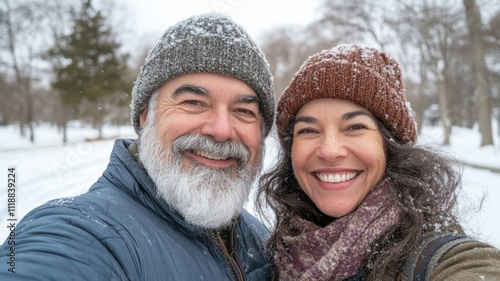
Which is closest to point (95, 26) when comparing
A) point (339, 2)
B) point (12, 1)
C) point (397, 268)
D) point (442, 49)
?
point (12, 1)

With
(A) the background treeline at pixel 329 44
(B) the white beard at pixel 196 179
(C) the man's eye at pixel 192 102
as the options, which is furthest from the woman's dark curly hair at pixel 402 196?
(A) the background treeline at pixel 329 44

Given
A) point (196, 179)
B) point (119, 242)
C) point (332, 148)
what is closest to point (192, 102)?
point (196, 179)

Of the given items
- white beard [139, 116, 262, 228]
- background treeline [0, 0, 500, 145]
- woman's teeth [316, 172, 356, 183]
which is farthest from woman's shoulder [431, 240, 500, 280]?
background treeline [0, 0, 500, 145]

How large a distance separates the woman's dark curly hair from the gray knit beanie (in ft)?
1.61

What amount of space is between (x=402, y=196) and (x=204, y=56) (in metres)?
1.33

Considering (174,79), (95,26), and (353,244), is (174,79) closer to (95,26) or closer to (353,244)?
(353,244)

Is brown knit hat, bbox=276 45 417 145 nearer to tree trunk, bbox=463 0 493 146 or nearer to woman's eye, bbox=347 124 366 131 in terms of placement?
woman's eye, bbox=347 124 366 131

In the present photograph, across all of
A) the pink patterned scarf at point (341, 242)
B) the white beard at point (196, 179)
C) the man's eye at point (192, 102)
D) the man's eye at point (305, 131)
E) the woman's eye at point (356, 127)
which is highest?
the man's eye at point (192, 102)

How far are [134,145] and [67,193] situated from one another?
21.4 feet

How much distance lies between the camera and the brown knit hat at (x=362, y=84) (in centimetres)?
184

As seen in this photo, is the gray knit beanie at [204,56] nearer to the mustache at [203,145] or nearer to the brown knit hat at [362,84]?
→ the brown knit hat at [362,84]

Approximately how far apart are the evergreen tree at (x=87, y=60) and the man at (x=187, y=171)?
21.4 meters

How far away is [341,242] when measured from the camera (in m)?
1.63

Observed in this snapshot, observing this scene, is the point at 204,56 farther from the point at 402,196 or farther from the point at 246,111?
the point at 402,196
